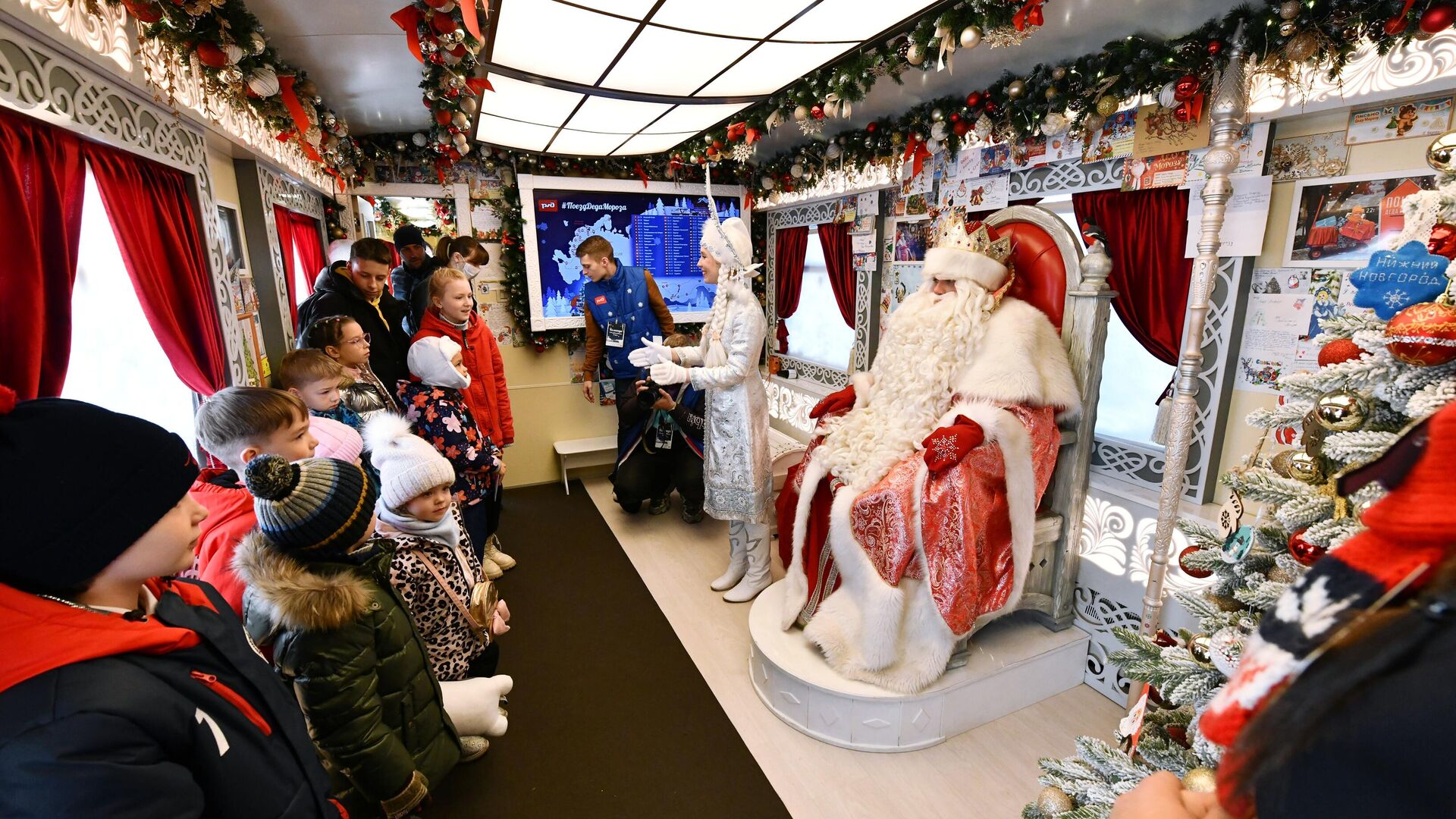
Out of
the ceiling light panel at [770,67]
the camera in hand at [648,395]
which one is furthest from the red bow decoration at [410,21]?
the camera in hand at [648,395]

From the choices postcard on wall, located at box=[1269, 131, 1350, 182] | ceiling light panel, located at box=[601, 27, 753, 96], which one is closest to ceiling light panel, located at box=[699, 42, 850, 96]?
ceiling light panel, located at box=[601, 27, 753, 96]

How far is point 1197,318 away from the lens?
1.65 meters

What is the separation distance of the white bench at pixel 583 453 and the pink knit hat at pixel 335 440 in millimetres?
2659

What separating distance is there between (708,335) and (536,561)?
1.75m

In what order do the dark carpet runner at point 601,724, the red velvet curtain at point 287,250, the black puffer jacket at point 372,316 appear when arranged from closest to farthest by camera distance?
1. the dark carpet runner at point 601,724
2. the black puffer jacket at point 372,316
3. the red velvet curtain at point 287,250

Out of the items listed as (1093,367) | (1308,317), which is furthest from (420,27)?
(1308,317)

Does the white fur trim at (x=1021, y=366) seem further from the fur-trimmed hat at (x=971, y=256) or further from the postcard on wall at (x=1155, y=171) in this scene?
the postcard on wall at (x=1155, y=171)

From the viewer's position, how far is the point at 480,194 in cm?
Result: 438

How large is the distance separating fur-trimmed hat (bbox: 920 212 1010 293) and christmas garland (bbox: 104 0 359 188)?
2535 millimetres

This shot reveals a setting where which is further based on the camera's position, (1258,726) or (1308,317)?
(1308,317)

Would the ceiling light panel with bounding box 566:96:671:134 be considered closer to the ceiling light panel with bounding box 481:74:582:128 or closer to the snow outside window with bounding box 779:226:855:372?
the ceiling light panel with bounding box 481:74:582:128

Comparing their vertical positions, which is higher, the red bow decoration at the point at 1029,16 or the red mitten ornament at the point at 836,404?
the red bow decoration at the point at 1029,16

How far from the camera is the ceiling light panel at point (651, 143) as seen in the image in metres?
3.71

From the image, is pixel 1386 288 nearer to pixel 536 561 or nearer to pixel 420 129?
pixel 536 561
